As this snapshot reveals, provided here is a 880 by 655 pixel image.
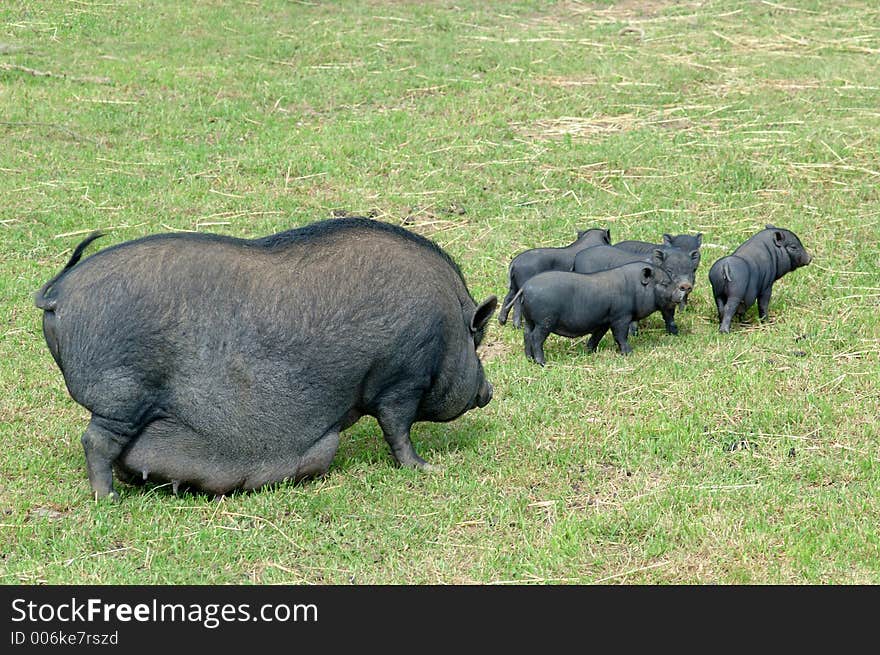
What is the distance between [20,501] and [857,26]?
45.6ft

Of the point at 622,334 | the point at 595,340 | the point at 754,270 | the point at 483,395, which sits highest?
the point at 754,270

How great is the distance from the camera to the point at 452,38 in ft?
53.1

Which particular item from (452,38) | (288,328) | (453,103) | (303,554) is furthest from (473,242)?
(452,38)

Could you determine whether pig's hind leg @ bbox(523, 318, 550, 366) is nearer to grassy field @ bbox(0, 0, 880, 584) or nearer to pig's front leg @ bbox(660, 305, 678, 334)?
grassy field @ bbox(0, 0, 880, 584)

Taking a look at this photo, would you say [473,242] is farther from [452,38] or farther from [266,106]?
[452,38]

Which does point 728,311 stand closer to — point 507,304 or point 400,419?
point 507,304

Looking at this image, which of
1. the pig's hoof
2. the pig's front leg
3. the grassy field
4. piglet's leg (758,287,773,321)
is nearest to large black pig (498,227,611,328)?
the grassy field

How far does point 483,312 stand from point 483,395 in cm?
53

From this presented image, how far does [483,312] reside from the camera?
692 cm

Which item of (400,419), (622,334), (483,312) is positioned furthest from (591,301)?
(400,419)

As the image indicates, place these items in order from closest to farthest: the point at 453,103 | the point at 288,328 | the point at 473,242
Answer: the point at 288,328 < the point at 473,242 < the point at 453,103

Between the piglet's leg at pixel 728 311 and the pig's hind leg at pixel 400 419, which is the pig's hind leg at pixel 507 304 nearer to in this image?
the piglet's leg at pixel 728 311

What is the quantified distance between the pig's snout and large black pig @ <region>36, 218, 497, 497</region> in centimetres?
33

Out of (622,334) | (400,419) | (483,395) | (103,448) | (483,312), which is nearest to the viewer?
(103,448)
